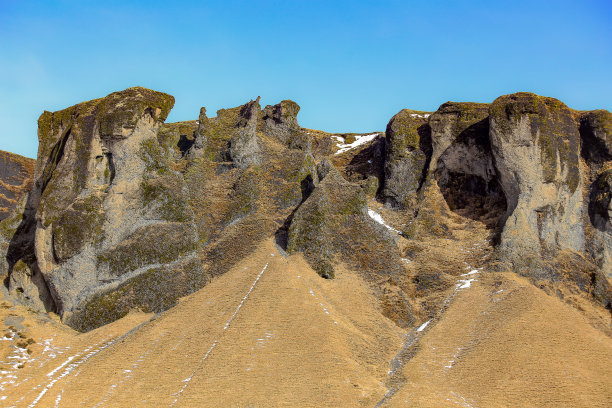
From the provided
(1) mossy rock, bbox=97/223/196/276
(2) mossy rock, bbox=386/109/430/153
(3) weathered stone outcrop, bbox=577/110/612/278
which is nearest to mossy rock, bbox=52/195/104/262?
(1) mossy rock, bbox=97/223/196/276

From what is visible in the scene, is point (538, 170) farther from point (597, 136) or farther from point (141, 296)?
point (141, 296)

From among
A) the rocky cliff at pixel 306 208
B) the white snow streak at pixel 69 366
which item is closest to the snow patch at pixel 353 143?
the rocky cliff at pixel 306 208

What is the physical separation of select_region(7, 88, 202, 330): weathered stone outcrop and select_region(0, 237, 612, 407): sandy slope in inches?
91.5

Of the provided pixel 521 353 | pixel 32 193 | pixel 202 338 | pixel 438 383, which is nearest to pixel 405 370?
pixel 438 383

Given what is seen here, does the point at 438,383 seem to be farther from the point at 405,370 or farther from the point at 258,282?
the point at 258,282

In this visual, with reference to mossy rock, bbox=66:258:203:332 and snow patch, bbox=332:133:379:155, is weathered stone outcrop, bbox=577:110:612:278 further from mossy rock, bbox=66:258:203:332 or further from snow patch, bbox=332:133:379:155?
mossy rock, bbox=66:258:203:332

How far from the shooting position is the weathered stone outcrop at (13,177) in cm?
4934

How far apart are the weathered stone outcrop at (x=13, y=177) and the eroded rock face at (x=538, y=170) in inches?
1590

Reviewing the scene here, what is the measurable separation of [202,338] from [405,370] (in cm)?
879

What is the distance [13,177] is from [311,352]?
4077 centimetres

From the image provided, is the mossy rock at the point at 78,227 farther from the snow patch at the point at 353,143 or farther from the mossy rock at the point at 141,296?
the snow patch at the point at 353,143

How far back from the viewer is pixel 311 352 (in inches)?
883

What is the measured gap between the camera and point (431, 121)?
38.9 m

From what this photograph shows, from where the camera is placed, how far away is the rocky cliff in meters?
30.9
